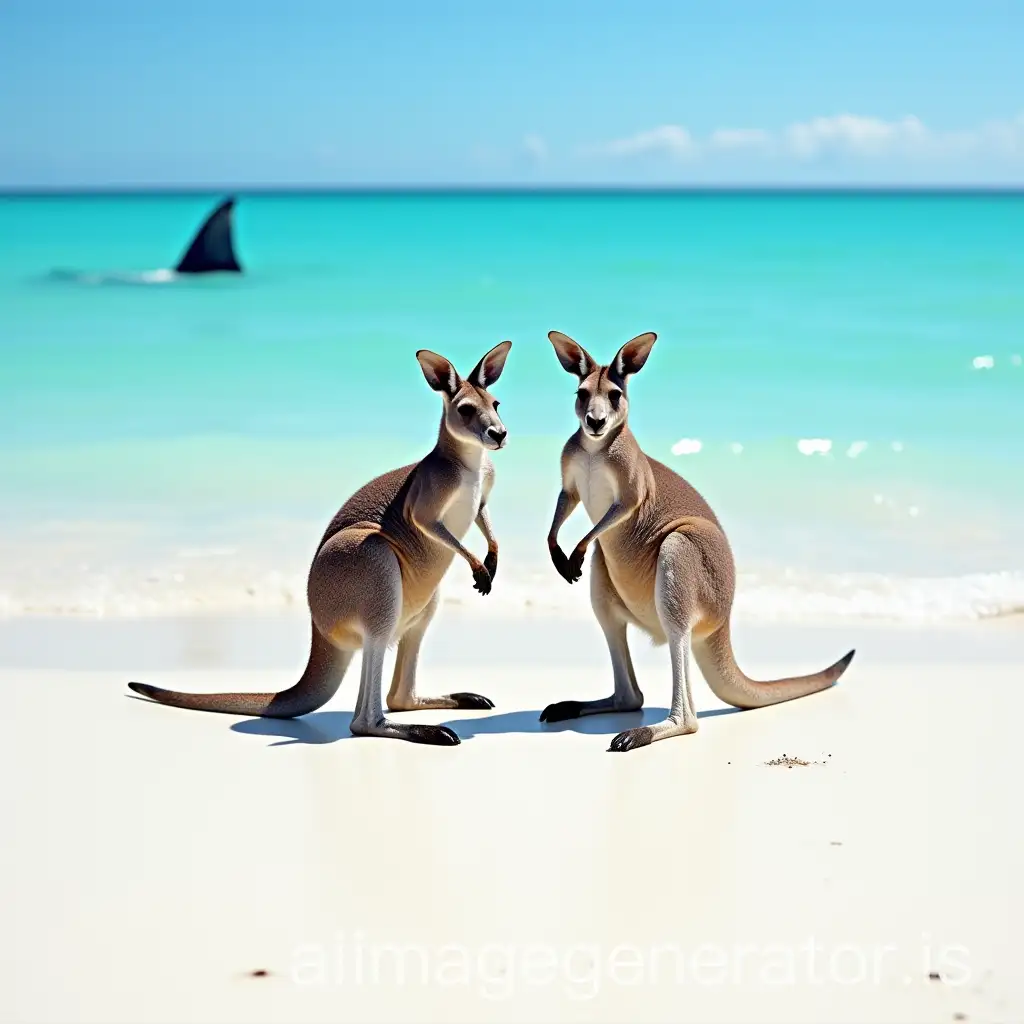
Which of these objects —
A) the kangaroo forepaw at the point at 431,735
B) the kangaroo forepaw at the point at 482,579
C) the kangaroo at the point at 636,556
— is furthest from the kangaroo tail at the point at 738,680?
the kangaroo forepaw at the point at 431,735

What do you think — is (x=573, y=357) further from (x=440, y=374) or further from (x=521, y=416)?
(x=521, y=416)

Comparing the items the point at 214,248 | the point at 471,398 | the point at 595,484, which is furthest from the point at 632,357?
the point at 214,248

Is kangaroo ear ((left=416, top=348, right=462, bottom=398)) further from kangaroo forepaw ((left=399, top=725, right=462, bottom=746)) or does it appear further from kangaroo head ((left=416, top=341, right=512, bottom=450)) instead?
kangaroo forepaw ((left=399, top=725, right=462, bottom=746))

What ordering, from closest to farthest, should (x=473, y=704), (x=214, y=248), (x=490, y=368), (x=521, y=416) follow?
(x=490, y=368) < (x=473, y=704) < (x=521, y=416) < (x=214, y=248)

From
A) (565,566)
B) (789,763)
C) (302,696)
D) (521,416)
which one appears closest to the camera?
(789,763)

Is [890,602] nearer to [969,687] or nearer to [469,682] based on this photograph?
[969,687]

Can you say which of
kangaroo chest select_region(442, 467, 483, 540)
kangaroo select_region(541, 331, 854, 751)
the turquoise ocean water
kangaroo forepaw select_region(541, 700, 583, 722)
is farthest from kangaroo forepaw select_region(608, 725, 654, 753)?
the turquoise ocean water

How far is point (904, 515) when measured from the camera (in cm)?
849

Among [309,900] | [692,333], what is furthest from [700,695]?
[692,333]

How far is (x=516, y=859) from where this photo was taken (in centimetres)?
352

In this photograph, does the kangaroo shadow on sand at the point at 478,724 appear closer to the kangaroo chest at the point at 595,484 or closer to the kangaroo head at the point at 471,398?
the kangaroo chest at the point at 595,484

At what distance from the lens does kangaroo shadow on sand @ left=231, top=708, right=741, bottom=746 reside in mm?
4543

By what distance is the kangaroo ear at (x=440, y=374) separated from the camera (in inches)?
172

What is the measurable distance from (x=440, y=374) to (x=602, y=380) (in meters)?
0.47
